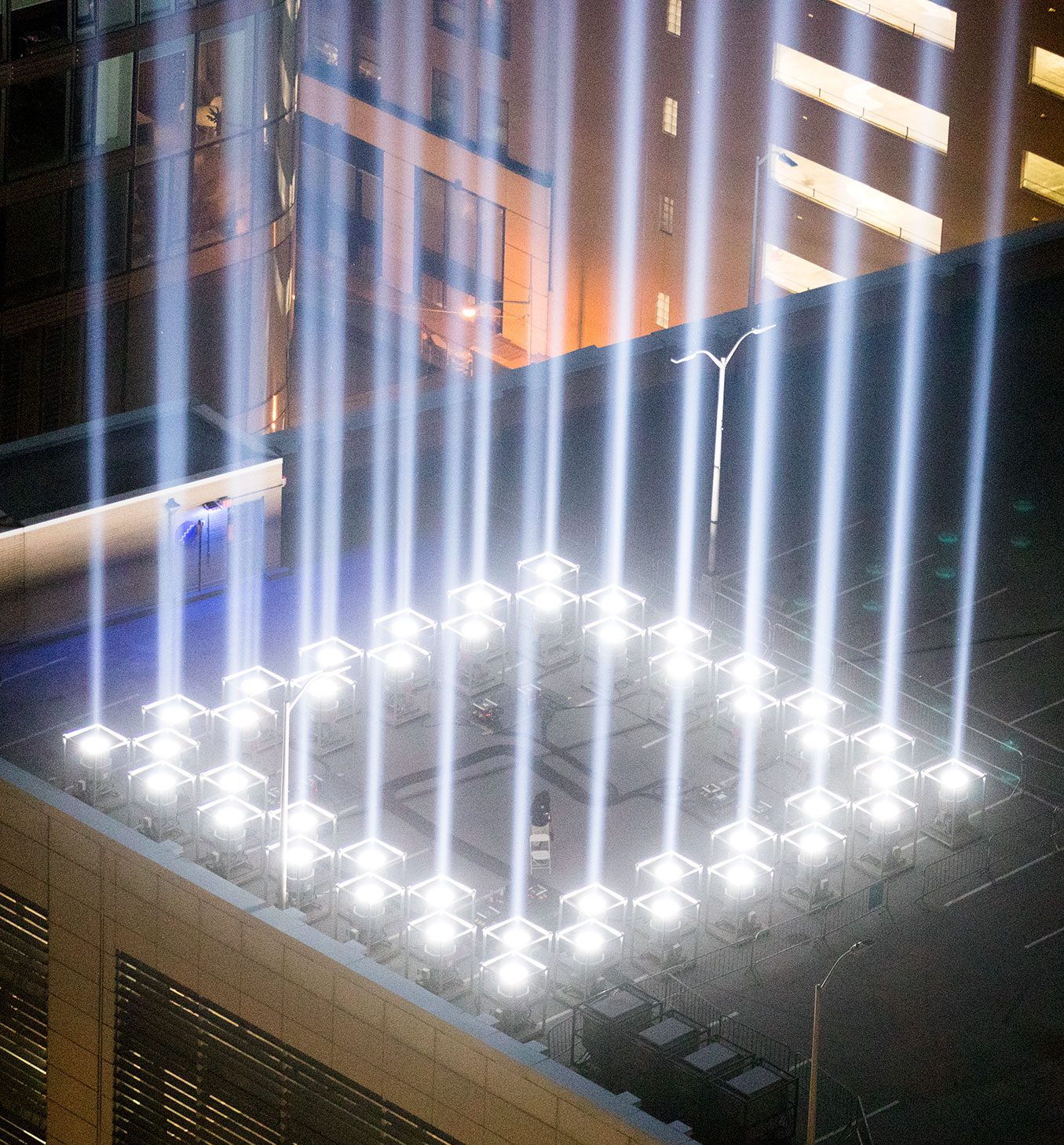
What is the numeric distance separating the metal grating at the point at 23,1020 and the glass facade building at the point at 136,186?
21.3 meters

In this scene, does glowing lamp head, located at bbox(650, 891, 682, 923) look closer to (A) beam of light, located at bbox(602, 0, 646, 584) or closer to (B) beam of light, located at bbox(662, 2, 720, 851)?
(B) beam of light, located at bbox(662, 2, 720, 851)

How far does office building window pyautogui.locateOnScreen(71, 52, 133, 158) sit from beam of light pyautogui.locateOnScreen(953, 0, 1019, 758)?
73.6 feet

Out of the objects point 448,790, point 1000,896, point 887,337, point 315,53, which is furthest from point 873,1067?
point 315,53

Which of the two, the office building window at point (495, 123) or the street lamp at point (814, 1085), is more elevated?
the street lamp at point (814, 1085)

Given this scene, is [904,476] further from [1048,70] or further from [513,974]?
[1048,70]

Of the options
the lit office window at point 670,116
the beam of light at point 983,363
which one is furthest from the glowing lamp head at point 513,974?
the lit office window at point 670,116

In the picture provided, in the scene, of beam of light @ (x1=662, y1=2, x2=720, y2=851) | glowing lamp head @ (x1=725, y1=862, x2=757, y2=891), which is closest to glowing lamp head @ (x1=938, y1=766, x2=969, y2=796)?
glowing lamp head @ (x1=725, y1=862, x2=757, y2=891)

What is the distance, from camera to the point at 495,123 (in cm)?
11381

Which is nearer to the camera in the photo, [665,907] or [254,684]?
[665,907]

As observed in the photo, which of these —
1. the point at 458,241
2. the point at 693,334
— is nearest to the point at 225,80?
the point at 693,334

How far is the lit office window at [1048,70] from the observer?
94938mm

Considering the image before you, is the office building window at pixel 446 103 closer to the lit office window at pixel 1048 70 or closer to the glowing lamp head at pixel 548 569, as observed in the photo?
the lit office window at pixel 1048 70

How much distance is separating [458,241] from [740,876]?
2492 inches

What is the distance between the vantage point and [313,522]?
230ft
